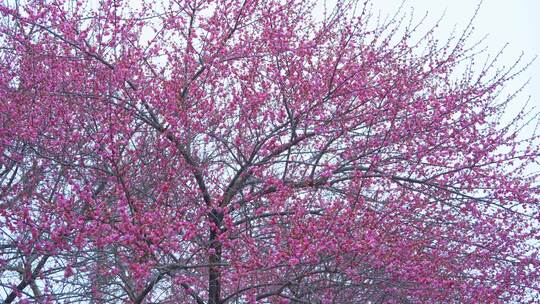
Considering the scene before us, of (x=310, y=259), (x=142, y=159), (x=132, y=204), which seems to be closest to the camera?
(x=310, y=259)

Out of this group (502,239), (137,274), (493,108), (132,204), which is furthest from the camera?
(493,108)

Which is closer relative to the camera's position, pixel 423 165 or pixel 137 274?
pixel 137 274

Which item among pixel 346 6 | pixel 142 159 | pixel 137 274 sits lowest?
pixel 137 274

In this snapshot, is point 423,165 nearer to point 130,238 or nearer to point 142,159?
Result: point 142,159

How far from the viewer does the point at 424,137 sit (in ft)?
27.6

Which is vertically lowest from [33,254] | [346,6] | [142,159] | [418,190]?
[33,254]

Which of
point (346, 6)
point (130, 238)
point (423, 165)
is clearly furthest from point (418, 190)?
point (130, 238)

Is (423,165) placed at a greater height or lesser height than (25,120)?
lesser

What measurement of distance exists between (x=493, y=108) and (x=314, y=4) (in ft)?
9.32

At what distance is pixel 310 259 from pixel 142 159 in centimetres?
248

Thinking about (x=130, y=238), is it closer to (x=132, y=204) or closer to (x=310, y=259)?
(x=132, y=204)

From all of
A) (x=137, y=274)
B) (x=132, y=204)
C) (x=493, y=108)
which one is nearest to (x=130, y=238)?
(x=137, y=274)

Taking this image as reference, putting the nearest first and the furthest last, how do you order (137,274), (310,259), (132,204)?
(137,274) < (310,259) < (132,204)

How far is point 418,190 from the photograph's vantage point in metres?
7.85
